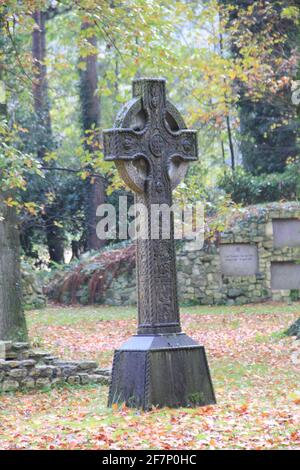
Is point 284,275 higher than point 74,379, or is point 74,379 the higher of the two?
point 284,275

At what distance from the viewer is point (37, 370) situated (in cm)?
1306

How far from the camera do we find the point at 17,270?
53.4 ft

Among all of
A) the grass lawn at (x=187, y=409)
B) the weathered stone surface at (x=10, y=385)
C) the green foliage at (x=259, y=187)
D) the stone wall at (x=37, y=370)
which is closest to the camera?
the grass lawn at (x=187, y=409)

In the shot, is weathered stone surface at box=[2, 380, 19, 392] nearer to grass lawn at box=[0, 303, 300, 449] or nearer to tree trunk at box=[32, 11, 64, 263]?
grass lawn at box=[0, 303, 300, 449]

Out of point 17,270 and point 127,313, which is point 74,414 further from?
point 127,313

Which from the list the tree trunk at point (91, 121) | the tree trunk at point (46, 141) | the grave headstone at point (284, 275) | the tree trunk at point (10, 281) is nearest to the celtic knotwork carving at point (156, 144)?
the tree trunk at point (10, 281)

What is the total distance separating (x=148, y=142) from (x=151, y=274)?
1403mm

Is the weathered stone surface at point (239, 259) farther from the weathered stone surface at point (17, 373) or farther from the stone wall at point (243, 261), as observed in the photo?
the weathered stone surface at point (17, 373)

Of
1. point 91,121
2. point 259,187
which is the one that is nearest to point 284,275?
point 259,187

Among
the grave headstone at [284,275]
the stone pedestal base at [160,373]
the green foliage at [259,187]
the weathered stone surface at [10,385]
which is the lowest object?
the weathered stone surface at [10,385]

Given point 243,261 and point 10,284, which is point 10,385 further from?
point 243,261

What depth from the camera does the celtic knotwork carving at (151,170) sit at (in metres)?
9.80

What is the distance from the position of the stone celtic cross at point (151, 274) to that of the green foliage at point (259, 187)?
17.9 m

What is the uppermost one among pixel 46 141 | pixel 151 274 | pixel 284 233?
pixel 46 141
